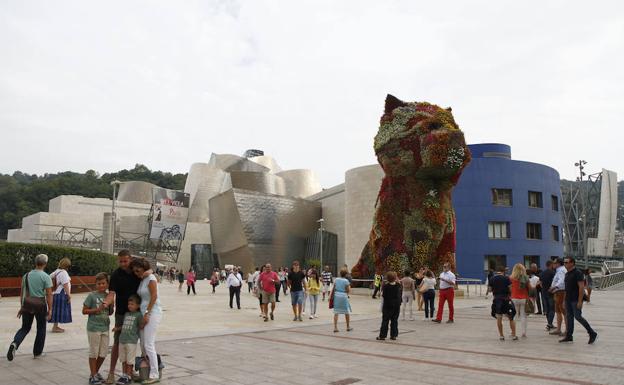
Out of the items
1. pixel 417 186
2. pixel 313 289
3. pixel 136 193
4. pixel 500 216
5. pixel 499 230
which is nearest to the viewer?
pixel 313 289

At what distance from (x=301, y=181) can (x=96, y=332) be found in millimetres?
71337

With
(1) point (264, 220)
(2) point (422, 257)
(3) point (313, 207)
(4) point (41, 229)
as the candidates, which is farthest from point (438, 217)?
(4) point (41, 229)

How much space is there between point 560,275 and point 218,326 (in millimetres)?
7319

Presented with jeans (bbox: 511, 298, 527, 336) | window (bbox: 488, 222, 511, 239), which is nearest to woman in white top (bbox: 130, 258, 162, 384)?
jeans (bbox: 511, 298, 527, 336)

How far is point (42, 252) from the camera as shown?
1909cm

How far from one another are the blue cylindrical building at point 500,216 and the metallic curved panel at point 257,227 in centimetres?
1999

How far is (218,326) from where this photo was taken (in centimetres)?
1116

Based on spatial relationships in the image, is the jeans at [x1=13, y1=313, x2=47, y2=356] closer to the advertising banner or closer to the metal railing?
the metal railing

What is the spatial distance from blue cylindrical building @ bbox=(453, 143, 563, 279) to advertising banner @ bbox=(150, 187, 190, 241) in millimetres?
→ 25434

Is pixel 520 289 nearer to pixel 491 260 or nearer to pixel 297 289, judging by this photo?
pixel 297 289

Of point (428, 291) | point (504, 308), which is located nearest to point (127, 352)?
point (504, 308)

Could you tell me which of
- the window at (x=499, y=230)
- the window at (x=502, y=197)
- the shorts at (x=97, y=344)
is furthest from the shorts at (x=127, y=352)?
the window at (x=502, y=197)

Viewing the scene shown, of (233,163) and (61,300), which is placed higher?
(233,163)

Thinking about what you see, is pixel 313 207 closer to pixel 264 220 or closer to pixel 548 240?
pixel 264 220
